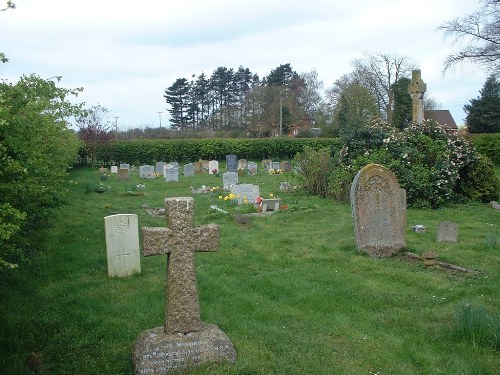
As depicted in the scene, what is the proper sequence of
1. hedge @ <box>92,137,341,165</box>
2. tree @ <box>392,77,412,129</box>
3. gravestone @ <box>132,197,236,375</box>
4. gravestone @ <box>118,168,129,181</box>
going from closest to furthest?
1. gravestone @ <box>132,197,236,375</box>
2. gravestone @ <box>118,168,129,181</box>
3. hedge @ <box>92,137,341,165</box>
4. tree @ <box>392,77,412,129</box>

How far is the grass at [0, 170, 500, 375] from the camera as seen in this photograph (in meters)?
4.95

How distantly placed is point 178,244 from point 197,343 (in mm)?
922

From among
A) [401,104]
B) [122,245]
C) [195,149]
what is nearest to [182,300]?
[122,245]

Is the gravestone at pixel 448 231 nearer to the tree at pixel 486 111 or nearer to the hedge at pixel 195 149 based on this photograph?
the hedge at pixel 195 149

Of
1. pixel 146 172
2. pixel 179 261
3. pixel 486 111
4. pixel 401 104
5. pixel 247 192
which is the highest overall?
pixel 401 104

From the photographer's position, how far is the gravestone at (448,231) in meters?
10.1

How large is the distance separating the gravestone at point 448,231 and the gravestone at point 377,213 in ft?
3.99

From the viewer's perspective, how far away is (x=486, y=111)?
44.4 m

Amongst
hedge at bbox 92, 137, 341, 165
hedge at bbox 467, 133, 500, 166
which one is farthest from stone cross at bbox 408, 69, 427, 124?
hedge at bbox 92, 137, 341, 165

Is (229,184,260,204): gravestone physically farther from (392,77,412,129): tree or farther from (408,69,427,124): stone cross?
(392,77,412,129): tree

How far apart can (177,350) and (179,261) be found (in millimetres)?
798

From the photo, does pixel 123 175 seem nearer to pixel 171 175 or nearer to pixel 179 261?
pixel 171 175

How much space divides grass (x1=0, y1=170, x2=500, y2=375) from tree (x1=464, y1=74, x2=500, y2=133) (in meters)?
36.4

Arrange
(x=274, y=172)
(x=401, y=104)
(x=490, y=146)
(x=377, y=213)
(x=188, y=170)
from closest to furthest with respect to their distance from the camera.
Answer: (x=377, y=213), (x=188, y=170), (x=274, y=172), (x=490, y=146), (x=401, y=104)
